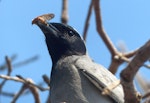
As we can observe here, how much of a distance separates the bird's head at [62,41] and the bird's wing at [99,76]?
1.35 feet

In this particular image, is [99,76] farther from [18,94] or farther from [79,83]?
[18,94]

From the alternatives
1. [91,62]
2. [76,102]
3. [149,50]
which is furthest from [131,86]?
[91,62]

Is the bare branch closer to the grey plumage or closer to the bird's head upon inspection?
the grey plumage

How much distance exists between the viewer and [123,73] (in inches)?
61.0

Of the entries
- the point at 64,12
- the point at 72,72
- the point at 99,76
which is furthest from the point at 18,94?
the point at 64,12

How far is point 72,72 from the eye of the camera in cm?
354

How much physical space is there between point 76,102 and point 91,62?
2.30 feet

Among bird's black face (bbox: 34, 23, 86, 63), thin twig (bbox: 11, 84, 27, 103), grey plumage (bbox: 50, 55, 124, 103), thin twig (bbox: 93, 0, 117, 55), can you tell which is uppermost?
thin twig (bbox: 93, 0, 117, 55)

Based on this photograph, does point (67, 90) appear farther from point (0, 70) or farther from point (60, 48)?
point (0, 70)

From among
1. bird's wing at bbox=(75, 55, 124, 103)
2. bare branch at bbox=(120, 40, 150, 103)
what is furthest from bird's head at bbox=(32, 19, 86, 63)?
bare branch at bbox=(120, 40, 150, 103)

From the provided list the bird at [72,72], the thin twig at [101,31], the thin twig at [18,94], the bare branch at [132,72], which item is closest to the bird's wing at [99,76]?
the bird at [72,72]

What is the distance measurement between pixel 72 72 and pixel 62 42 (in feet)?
2.23

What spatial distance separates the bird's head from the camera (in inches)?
156

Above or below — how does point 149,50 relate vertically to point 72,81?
above
